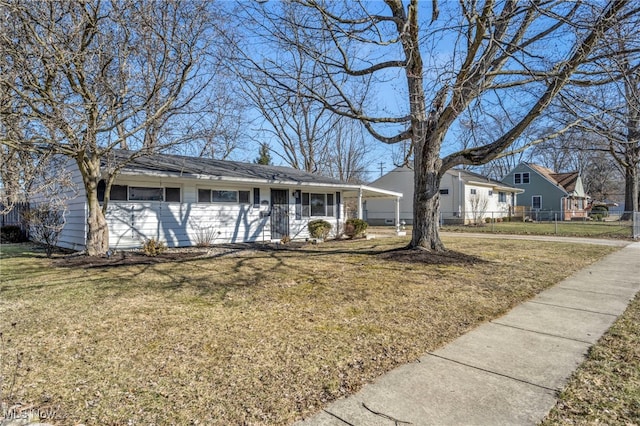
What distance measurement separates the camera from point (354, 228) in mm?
15375

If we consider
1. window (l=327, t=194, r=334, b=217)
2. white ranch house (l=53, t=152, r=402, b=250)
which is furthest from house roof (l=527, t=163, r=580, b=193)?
white ranch house (l=53, t=152, r=402, b=250)

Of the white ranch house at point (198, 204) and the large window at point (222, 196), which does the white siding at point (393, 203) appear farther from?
the large window at point (222, 196)

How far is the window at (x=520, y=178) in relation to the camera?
123 feet

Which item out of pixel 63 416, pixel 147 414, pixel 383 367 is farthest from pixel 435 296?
pixel 63 416

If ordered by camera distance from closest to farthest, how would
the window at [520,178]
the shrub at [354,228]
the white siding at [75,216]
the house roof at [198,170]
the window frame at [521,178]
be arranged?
the house roof at [198,170]
the white siding at [75,216]
the shrub at [354,228]
the window frame at [521,178]
the window at [520,178]

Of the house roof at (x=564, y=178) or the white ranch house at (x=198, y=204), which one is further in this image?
the house roof at (x=564, y=178)

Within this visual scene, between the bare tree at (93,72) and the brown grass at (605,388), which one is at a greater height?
the bare tree at (93,72)

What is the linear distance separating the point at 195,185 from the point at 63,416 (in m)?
10.3

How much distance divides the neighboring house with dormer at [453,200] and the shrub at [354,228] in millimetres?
12670

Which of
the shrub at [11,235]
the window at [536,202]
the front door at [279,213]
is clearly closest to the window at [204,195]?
the front door at [279,213]

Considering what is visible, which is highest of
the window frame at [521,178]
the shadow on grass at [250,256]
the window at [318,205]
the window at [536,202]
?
the window frame at [521,178]

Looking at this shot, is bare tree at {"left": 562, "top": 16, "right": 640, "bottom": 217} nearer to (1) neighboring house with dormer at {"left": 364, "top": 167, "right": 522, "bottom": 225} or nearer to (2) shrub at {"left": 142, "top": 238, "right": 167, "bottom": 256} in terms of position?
(2) shrub at {"left": 142, "top": 238, "right": 167, "bottom": 256}

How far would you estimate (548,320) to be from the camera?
465 centimetres

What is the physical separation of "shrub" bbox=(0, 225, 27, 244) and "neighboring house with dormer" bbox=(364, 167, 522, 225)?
72.3 feet
